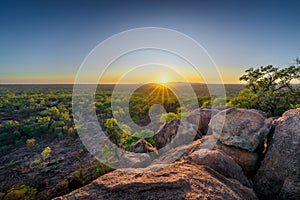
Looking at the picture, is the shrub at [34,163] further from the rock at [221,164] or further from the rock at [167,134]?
the rock at [221,164]

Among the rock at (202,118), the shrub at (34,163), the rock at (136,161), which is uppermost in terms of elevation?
the rock at (202,118)

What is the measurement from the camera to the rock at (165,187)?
→ 4148 mm

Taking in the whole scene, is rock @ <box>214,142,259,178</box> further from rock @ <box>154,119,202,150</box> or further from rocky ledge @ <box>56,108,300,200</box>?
rock @ <box>154,119,202,150</box>

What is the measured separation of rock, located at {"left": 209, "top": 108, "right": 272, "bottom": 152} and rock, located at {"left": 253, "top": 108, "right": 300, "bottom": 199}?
41cm

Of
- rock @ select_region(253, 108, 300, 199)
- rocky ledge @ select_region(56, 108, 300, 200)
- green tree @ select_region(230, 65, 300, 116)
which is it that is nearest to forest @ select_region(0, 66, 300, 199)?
green tree @ select_region(230, 65, 300, 116)

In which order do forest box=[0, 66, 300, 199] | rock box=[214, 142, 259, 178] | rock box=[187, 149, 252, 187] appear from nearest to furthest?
rock box=[187, 149, 252, 187] → rock box=[214, 142, 259, 178] → forest box=[0, 66, 300, 199]

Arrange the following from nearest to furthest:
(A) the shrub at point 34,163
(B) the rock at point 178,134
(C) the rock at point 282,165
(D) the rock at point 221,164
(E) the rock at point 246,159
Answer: (C) the rock at point 282,165
(D) the rock at point 221,164
(E) the rock at point 246,159
(B) the rock at point 178,134
(A) the shrub at point 34,163

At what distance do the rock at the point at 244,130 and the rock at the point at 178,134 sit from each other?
2.13m

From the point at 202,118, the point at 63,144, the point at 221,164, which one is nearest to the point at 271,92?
the point at 202,118

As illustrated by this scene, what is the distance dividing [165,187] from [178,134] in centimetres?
580

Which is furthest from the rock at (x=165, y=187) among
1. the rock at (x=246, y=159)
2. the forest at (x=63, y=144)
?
the forest at (x=63, y=144)

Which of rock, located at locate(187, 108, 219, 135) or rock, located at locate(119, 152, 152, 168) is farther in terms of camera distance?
rock, located at locate(187, 108, 219, 135)

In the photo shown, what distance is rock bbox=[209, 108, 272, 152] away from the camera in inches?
265

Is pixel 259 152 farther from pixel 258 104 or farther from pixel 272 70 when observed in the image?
pixel 272 70
